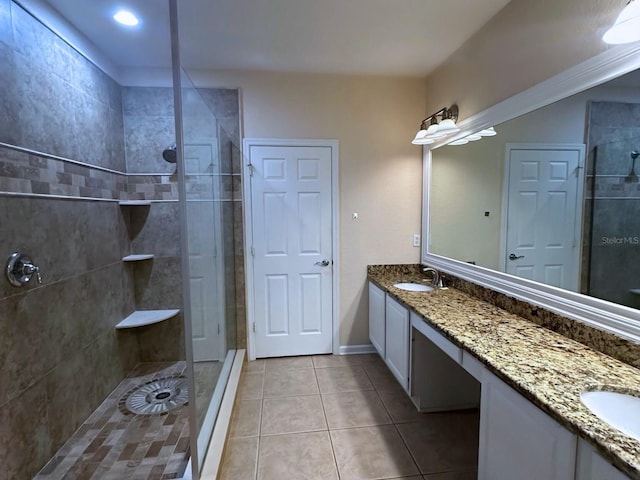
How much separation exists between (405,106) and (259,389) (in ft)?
9.20

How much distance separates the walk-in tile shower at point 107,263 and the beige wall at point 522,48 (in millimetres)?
1817

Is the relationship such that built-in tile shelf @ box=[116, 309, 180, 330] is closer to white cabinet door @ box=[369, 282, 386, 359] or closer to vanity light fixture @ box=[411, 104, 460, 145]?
white cabinet door @ box=[369, 282, 386, 359]

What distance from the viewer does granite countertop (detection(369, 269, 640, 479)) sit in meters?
0.87

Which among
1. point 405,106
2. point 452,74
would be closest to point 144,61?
point 405,106

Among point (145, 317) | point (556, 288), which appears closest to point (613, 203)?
point (556, 288)

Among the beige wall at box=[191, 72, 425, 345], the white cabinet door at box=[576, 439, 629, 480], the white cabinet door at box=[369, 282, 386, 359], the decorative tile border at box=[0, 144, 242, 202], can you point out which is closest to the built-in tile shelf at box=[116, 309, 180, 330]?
the decorative tile border at box=[0, 144, 242, 202]

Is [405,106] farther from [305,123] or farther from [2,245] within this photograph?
[2,245]

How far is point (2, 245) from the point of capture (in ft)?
5.08

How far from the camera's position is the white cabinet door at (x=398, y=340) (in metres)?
2.25

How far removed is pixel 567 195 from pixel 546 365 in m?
0.88

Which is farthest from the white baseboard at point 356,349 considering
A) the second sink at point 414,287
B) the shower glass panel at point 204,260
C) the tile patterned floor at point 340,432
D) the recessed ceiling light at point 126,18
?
the recessed ceiling light at point 126,18

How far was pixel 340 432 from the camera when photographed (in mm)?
2068

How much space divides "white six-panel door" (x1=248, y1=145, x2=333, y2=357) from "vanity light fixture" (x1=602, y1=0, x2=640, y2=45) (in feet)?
6.71

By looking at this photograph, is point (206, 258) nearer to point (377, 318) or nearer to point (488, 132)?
point (377, 318)
